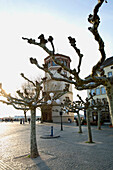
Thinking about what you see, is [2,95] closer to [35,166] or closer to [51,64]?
[35,166]

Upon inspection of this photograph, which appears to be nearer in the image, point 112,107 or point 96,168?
point 112,107

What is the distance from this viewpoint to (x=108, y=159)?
666 cm

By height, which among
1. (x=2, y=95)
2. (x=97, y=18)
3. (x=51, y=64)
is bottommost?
(x=2, y=95)

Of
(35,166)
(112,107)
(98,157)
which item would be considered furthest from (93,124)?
(112,107)

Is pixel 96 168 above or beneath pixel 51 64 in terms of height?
beneath

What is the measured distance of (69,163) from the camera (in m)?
6.15

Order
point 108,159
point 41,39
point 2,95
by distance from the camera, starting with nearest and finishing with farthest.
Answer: point 41,39 < point 108,159 < point 2,95

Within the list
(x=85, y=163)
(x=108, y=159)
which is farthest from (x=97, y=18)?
(x=108, y=159)

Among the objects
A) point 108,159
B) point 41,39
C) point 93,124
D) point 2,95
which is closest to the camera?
point 41,39

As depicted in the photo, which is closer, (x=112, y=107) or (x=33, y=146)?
(x=112, y=107)

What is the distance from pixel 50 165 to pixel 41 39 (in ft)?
17.7

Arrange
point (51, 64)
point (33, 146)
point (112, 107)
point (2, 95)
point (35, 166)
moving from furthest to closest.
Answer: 1. point (51, 64)
2. point (2, 95)
3. point (33, 146)
4. point (35, 166)
5. point (112, 107)

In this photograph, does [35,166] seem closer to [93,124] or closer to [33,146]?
[33,146]

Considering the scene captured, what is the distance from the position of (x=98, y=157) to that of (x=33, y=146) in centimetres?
353
